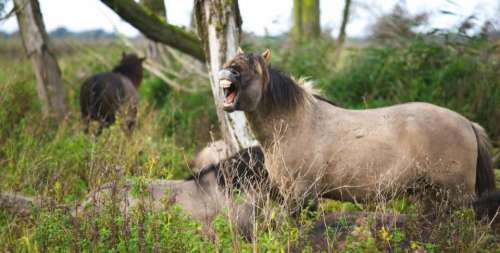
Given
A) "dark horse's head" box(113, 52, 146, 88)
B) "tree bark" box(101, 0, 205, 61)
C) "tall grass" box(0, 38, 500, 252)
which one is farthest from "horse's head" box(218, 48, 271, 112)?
"dark horse's head" box(113, 52, 146, 88)

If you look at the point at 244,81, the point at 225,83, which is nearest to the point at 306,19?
the point at 244,81

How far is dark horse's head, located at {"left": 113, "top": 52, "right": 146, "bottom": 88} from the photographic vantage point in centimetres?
1342

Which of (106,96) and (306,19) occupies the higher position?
(306,19)

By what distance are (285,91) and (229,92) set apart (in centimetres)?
57

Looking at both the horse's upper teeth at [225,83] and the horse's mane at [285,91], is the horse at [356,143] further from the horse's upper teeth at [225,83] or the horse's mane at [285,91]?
the horse's upper teeth at [225,83]

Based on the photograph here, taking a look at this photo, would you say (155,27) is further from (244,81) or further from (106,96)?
(106,96)

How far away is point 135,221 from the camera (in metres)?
5.25

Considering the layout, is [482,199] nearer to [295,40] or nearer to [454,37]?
[454,37]

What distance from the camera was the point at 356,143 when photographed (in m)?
6.27

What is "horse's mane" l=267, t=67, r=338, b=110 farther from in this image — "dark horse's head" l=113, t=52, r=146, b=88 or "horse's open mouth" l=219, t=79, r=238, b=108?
"dark horse's head" l=113, t=52, r=146, b=88

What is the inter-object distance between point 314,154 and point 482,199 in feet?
5.14

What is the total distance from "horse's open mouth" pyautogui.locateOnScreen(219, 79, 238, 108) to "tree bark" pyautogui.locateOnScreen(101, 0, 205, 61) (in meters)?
2.75

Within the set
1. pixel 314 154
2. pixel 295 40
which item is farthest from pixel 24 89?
pixel 314 154

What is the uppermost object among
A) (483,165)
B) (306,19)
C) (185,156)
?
(185,156)
